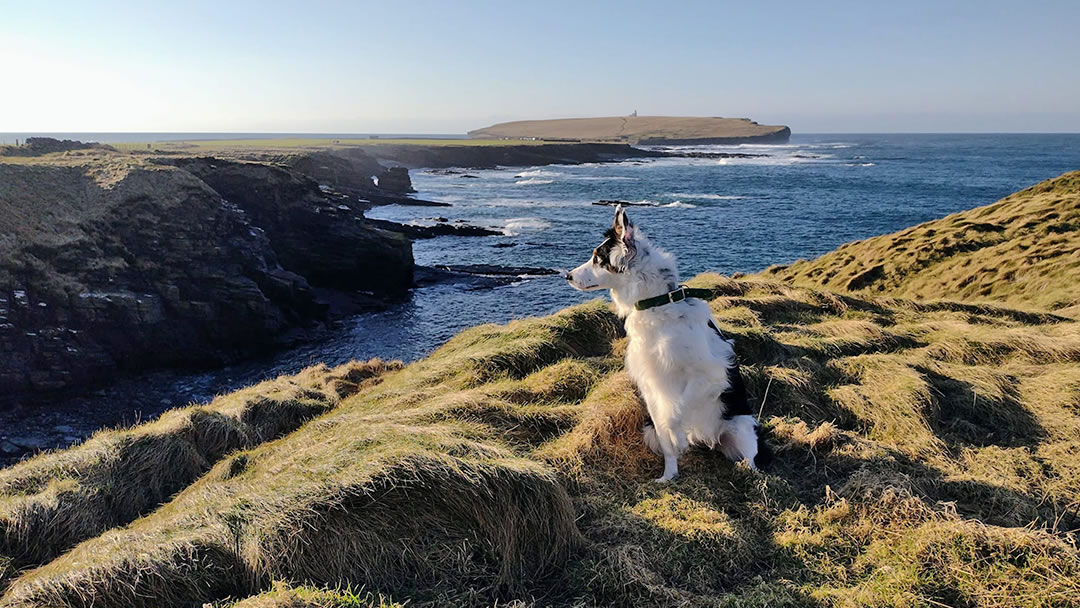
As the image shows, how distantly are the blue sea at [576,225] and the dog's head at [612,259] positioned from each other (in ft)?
43.2

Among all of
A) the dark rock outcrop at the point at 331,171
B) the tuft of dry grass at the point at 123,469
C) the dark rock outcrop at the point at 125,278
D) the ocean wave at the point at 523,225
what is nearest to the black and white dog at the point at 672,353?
the tuft of dry grass at the point at 123,469

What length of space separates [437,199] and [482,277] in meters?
35.0

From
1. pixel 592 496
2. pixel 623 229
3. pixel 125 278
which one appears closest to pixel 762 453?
pixel 592 496

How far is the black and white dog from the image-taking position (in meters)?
4.65

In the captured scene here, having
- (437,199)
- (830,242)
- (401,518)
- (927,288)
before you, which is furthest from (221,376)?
(437,199)

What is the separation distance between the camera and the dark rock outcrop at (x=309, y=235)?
27.9 meters

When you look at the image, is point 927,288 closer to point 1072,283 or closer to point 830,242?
point 1072,283

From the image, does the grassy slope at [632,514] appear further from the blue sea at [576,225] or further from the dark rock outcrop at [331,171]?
the dark rock outcrop at [331,171]

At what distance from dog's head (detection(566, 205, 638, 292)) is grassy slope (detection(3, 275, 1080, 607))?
1.34 m

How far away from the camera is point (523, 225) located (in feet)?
147

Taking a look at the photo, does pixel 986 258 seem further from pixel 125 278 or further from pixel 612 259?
pixel 125 278

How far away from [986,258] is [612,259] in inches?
548

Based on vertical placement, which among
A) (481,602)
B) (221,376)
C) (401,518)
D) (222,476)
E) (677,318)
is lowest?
(221,376)

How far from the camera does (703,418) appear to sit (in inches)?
191
